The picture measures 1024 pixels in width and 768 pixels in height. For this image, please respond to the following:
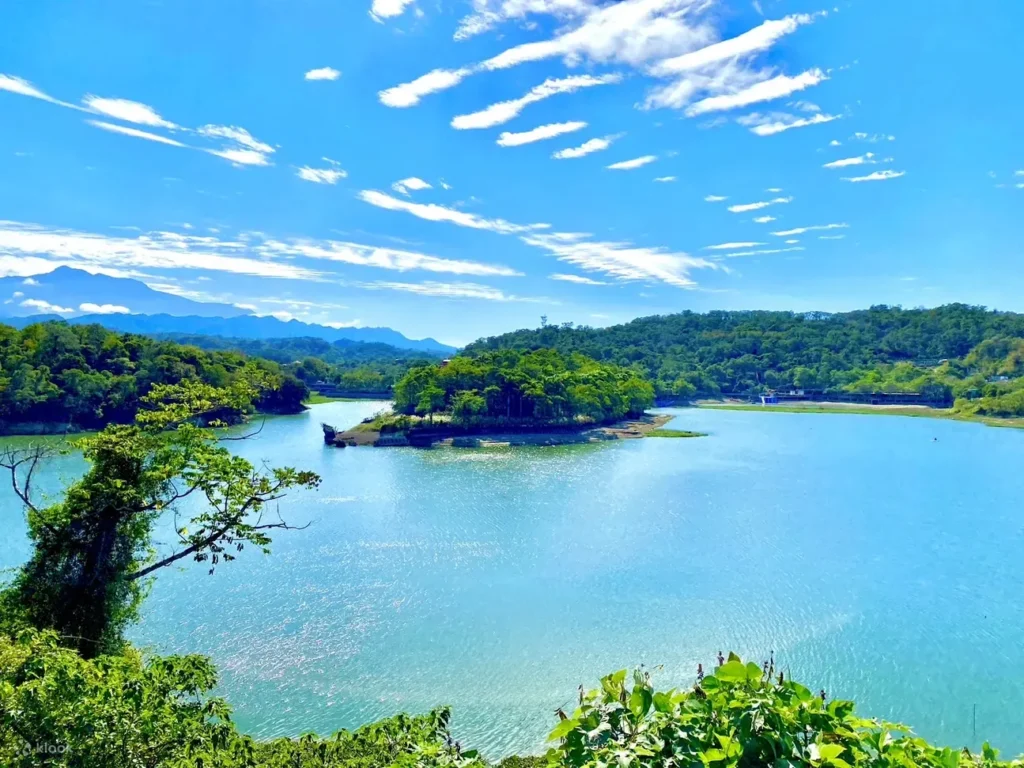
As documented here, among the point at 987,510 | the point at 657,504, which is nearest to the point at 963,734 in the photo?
the point at 657,504

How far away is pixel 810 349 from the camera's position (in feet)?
356

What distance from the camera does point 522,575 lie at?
19.5 metres

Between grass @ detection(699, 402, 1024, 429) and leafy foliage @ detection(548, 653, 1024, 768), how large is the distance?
244ft

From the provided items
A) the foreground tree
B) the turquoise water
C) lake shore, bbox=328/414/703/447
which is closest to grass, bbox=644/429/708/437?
lake shore, bbox=328/414/703/447

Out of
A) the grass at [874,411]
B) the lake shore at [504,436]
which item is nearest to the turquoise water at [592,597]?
the lake shore at [504,436]

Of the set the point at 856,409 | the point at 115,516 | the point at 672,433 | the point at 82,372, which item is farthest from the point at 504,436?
the point at 856,409

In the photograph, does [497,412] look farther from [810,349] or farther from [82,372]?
[810,349]

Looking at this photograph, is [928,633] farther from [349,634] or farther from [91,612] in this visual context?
[91,612]

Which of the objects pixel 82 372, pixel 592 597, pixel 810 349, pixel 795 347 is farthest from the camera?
pixel 795 347

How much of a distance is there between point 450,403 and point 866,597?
4043 cm

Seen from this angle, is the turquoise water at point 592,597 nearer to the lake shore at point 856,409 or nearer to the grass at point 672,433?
the grass at point 672,433

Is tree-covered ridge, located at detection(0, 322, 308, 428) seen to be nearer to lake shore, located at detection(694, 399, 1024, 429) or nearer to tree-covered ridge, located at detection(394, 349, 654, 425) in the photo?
tree-covered ridge, located at detection(394, 349, 654, 425)

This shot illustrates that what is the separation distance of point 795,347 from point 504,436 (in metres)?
82.5

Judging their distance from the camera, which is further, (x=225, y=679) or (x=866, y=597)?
(x=866, y=597)
